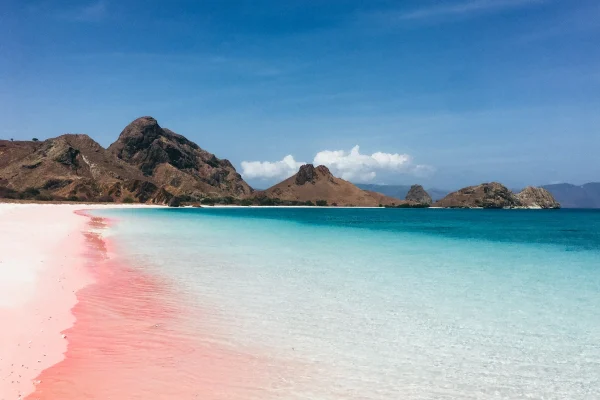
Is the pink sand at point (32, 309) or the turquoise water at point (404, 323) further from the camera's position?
the turquoise water at point (404, 323)

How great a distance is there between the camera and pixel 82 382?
6.47 metres

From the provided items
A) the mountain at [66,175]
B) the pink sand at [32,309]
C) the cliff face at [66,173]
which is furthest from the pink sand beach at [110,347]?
the cliff face at [66,173]

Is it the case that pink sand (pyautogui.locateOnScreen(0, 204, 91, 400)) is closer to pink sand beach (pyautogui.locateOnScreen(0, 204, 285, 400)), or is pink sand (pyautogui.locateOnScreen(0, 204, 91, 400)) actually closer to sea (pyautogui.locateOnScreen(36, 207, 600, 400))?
pink sand beach (pyautogui.locateOnScreen(0, 204, 285, 400))

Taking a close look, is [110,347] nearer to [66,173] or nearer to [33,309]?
[33,309]

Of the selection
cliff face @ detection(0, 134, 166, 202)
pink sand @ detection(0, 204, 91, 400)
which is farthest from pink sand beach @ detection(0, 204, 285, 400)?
cliff face @ detection(0, 134, 166, 202)

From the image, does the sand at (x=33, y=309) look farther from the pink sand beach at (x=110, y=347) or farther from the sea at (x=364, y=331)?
the sea at (x=364, y=331)

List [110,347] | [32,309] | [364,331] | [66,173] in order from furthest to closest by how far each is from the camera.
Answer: [66,173], [32,309], [364,331], [110,347]

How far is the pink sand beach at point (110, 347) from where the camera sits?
638 centimetres

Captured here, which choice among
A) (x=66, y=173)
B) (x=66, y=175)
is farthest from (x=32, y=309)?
(x=66, y=173)

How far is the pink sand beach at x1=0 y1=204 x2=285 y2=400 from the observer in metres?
6.38

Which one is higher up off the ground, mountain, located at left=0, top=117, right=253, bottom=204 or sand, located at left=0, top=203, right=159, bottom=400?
mountain, located at left=0, top=117, right=253, bottom=204

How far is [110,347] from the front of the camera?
322 inches

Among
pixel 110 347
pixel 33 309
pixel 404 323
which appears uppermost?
pixel 33 309

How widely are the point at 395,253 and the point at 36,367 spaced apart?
23.1 meters
